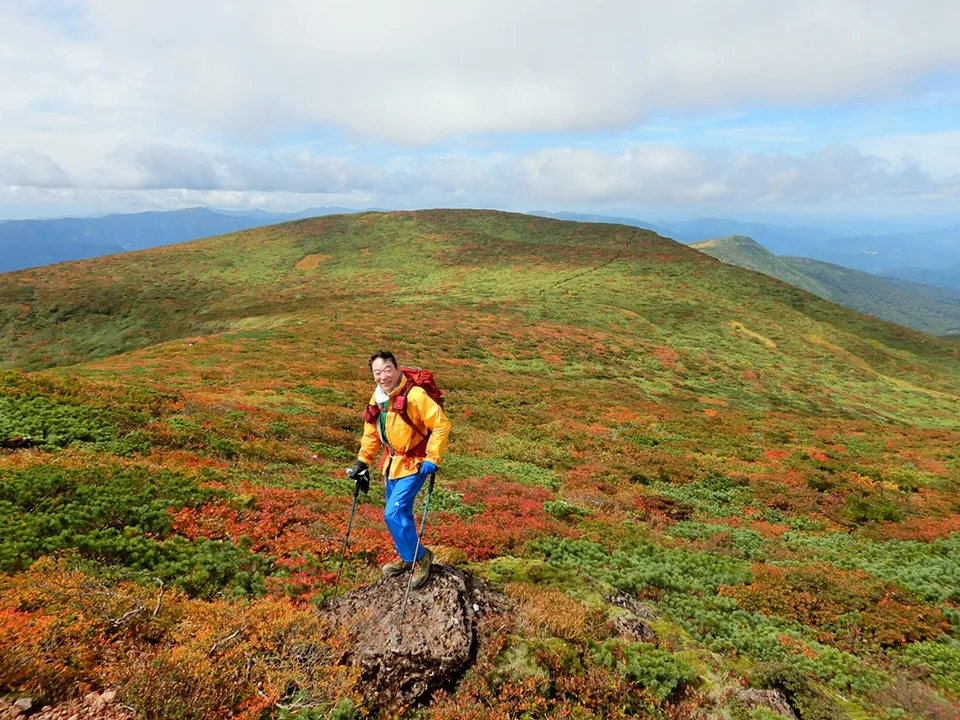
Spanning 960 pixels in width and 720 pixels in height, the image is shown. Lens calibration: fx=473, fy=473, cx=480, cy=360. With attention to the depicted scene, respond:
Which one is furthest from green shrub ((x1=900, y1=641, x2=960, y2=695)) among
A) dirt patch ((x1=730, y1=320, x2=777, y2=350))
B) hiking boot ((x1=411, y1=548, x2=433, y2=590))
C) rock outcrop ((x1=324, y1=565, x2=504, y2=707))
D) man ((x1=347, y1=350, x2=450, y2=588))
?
dirt patch ((x1=730, y1=320, x2=777, y2=350))

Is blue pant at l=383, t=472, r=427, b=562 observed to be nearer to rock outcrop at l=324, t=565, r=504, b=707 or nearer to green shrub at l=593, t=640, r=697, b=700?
rock outcrop at l=324, t=565, r=504, b=707

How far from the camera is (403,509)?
265 inches

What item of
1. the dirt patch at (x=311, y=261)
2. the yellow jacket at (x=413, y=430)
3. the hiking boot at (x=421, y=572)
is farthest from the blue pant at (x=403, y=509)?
the dirt patch at (x=311, y=261)

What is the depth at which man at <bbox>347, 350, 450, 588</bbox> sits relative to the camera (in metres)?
6.65

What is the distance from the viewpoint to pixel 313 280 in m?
79.8

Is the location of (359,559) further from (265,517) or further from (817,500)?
(817,500)

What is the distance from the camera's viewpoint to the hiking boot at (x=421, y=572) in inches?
273

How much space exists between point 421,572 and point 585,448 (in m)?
15.5

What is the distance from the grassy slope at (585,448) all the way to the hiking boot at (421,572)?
1.60 m

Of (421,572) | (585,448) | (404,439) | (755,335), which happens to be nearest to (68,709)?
(421,572)

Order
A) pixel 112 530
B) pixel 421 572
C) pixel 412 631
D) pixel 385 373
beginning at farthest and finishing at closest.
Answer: pixel 112 530 < pixel 421 572 < pixel 385 373 < pixel 412 631

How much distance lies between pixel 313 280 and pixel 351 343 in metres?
46.9

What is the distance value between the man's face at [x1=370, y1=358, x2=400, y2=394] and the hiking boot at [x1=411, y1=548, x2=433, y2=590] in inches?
98.9

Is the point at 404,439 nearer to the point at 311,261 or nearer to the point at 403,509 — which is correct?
the point at 403,509
